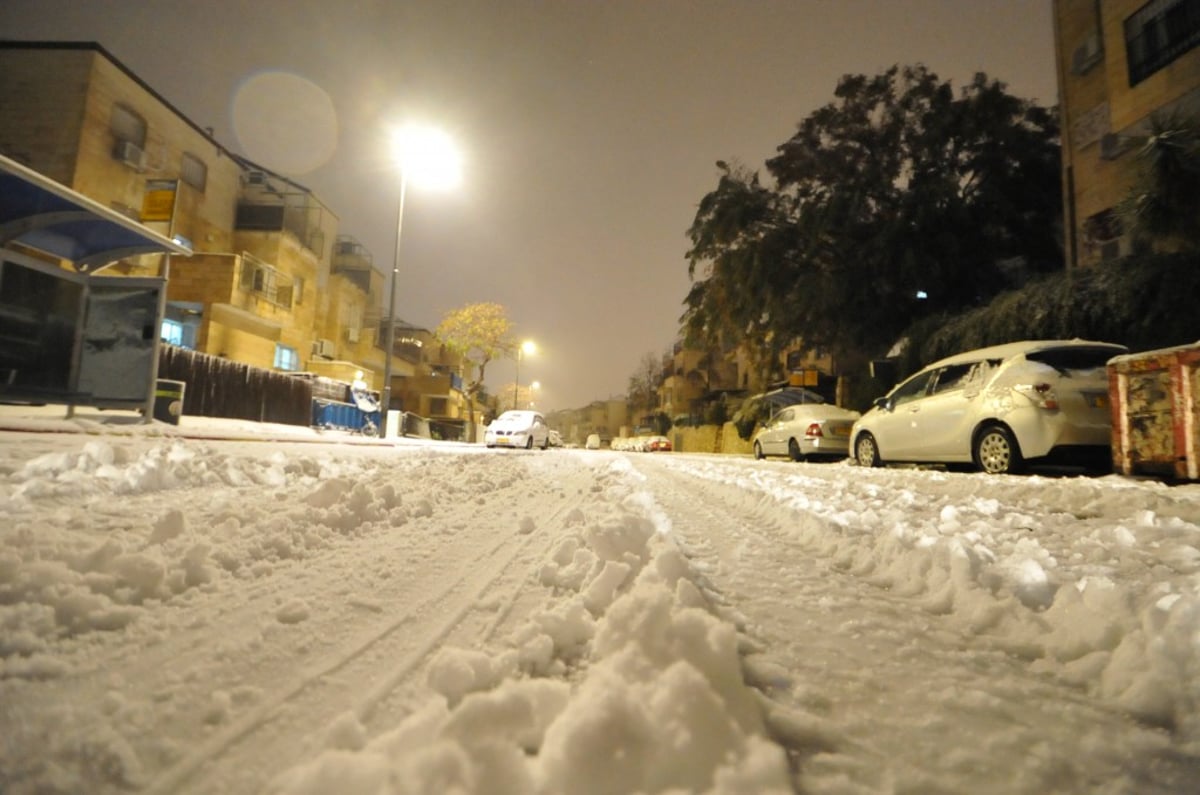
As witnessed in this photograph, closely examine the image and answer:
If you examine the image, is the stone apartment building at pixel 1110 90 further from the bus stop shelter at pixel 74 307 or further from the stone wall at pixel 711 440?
the bus stop shelter at pixel 74 307

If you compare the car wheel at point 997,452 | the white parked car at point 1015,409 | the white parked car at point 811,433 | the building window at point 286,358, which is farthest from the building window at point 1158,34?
the building window at point 286,358

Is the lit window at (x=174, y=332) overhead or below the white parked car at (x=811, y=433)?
overhead

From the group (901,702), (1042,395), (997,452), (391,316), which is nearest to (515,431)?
(391,316)

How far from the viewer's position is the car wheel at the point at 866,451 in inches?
383

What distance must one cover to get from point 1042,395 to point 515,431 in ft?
53.3

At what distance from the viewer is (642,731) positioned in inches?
39.6

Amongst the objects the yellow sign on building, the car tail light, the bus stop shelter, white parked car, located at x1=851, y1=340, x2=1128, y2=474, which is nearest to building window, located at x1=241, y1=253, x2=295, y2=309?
the yellow sign on building

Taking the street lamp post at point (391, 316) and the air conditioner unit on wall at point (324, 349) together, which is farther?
the air conditioner unit on wall at point (324, 349)

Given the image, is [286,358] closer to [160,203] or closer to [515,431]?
[515,431]

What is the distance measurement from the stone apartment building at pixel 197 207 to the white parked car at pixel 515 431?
11.0 metres

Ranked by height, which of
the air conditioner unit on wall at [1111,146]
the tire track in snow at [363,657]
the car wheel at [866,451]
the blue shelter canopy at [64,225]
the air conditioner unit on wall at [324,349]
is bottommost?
the tire track in snow at [363,657]

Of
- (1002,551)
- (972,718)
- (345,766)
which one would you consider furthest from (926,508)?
(345,766)

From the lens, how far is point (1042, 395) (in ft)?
21.0

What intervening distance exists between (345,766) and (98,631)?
118 cm
